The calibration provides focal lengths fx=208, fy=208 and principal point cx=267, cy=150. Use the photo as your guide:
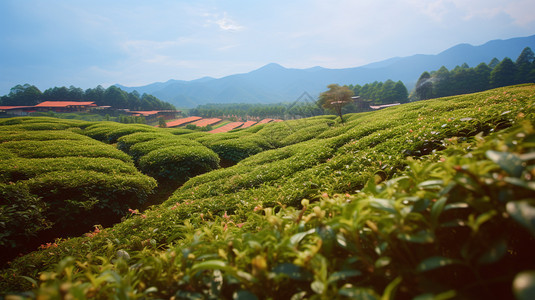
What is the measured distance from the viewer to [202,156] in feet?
36.6

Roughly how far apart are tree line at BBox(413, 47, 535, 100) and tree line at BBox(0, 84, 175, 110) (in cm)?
11404

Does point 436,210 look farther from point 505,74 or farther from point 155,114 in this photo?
point 155,114

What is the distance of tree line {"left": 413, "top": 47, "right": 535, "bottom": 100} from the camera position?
5641 centimetres

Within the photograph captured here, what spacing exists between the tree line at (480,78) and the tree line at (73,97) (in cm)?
11404

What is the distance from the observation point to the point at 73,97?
85.9 metres

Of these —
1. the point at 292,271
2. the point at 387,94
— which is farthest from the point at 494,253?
the point at 387,94

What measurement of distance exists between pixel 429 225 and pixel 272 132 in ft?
64.2

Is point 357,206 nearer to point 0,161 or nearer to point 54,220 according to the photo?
point 54,220

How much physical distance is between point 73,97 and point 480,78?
474 feet

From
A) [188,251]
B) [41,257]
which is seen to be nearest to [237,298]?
[188,251]

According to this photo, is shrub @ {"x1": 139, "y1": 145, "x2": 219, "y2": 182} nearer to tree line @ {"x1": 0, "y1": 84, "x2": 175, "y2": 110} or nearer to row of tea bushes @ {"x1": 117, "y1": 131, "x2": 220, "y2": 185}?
row of tea bushes @ {"x1": 117, "y1": 131, "x2": 220, "y2": 185}

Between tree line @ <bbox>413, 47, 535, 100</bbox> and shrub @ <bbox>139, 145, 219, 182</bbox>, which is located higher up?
tree line @ <bbox>413, 47, 535, 100</bbox>

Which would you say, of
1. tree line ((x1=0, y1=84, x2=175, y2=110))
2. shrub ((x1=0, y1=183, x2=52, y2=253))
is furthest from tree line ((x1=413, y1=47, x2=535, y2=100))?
tree line ((x1=0, y1=84, x2=175, y2=110))

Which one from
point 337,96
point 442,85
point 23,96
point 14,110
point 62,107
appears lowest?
point 337,96
